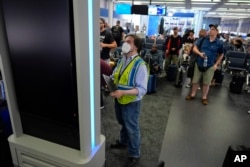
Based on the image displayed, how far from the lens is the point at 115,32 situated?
228 inches

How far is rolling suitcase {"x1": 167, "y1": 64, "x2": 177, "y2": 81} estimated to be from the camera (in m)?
5.24

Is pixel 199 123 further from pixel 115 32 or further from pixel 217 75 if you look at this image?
pixel 115 32

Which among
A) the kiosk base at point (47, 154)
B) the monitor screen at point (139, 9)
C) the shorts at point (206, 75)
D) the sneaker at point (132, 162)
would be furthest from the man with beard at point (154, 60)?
the kiosk base at point (47, 154)

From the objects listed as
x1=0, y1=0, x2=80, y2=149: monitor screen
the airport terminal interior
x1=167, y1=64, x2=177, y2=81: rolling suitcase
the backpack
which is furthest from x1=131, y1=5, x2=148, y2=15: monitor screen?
x1=0, y1=0, x2=80, y2=149: monitor screen

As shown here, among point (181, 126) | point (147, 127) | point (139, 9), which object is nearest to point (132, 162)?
point (147, 127)

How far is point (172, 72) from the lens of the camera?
208 inches

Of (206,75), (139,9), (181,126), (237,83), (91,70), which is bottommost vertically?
(181,126)

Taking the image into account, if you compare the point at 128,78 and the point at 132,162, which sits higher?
the point at 128,78

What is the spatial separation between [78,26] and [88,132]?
609 mm

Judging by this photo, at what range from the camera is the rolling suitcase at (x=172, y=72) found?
5242 mm

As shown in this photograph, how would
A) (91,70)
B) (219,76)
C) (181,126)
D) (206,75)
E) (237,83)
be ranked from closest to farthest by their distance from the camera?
(91,70) < (181,126) < (206,75) < (237,83) < (219,76)

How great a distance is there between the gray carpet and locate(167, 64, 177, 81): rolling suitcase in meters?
0.97

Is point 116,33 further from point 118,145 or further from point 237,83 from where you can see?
point 118,145

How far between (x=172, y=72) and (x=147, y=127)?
2.80 m
